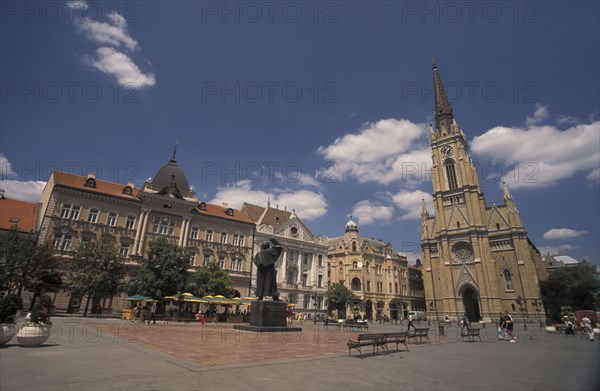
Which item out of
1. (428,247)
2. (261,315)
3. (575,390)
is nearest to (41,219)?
(261,315)

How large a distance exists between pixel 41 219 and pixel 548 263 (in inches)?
4752

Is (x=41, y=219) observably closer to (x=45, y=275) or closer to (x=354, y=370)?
(x=45, y=275)

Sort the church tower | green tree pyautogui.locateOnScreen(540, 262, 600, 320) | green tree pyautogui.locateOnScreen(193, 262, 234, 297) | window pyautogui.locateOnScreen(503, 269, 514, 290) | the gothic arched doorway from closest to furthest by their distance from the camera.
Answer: green tree pyautogui.locateOnScreen(193, 262, 234, 297)
green tree pyautogui.locateOnScreen(540, 262, 600, 320)
the church tower
window pyautogui.locateOnScreen(503, 269, 514, 290)
the gothic arched doorway

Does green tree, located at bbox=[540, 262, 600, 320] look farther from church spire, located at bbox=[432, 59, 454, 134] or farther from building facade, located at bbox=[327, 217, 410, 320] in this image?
church spire, located at bbox=[432, 59, 454, 134]

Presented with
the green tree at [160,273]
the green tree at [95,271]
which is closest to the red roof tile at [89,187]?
the green tree at [95,271]

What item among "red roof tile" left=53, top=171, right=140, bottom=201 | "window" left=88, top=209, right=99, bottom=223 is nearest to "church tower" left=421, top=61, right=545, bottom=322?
"red roof tile" left=53, top=171, right=140, bottom=201

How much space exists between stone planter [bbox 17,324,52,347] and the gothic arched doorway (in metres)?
64.1

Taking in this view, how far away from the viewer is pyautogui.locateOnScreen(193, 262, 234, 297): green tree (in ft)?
114

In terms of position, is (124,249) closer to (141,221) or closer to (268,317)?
(141,221)

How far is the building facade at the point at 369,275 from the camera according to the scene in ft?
212

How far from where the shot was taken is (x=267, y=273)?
20484mm

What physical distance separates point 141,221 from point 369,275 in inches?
1829

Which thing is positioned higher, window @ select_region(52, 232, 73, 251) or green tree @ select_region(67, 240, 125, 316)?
window @ select_region(52, 232, 73, 251)

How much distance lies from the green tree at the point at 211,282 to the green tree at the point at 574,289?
157 feet
